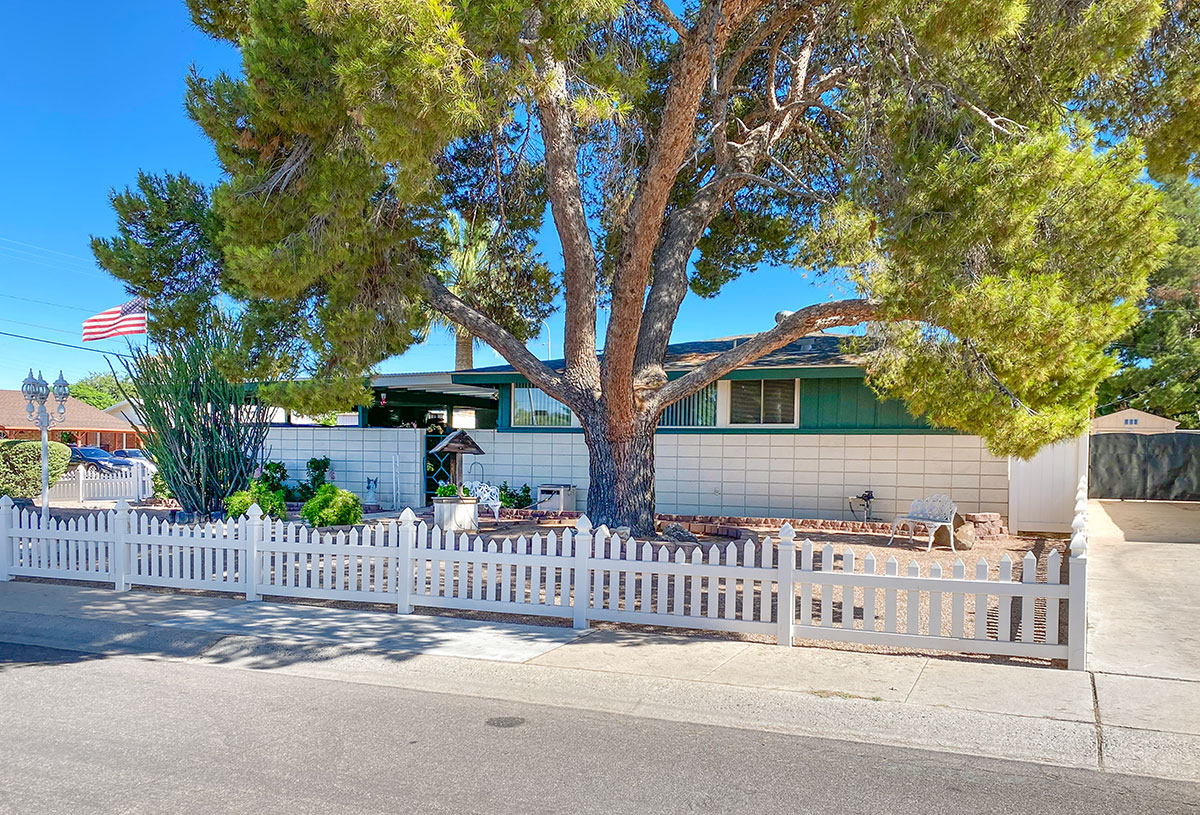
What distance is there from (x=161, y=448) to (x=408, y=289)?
6.47 meters

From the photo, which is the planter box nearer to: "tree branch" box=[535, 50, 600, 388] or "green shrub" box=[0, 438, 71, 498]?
"tree branch" box=[535, 50, 600, 388]

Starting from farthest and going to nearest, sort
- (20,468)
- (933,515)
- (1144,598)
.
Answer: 1. (20,468)
2. (933,515)
3. (1144,598)

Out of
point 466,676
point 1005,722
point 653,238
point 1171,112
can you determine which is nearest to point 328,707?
point 466,676

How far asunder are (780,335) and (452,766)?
28.5 ft

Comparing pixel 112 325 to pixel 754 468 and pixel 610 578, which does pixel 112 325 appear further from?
pixel 610 578

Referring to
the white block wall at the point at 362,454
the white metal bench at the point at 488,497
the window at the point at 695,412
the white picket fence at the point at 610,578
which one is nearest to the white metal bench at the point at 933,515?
the white picket fence at the point at 610,578

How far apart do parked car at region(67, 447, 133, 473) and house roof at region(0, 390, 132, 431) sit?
31.6 ft

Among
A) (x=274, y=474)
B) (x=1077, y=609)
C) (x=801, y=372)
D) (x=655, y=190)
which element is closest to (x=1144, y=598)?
(x=1077, y=609)

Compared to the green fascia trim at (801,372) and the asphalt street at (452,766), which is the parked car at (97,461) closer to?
the green fascia trim at (801,372)

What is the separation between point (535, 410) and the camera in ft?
67.8

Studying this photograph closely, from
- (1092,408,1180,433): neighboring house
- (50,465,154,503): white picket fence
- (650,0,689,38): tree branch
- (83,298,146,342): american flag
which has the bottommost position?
(50,465,154,503): white picket fence

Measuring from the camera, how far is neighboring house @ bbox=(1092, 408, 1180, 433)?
27781 millimetres

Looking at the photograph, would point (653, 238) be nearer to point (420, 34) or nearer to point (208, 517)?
point (420, 34)

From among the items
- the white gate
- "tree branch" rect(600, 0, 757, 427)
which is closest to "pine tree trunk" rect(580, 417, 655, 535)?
"tree branch" rect(600, 0, 757, 427)
